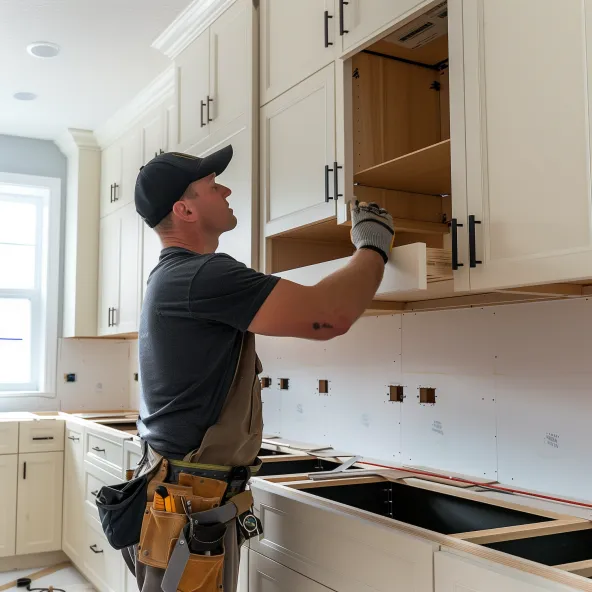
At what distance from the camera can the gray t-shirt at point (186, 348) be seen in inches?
61.1

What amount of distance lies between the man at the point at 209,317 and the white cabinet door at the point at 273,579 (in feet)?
0.80

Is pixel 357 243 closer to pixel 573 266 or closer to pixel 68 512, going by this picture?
pixel 573 266

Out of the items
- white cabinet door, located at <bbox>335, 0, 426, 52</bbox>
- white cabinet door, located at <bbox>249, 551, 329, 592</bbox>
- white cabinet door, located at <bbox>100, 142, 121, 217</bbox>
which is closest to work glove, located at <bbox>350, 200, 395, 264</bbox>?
white cabinet door, located at <bbox>335, 0, 426, 52</bbox>

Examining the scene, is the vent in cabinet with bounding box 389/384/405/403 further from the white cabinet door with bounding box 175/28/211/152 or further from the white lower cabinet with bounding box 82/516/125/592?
the white lower cabinet with bounding box 82/516/125/592

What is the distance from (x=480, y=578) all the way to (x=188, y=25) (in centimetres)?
256

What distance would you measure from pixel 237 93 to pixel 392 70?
70 centimetres

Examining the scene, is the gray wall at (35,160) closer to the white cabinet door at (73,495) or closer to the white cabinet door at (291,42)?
the white cabinet door at (73,495)

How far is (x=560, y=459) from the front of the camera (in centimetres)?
196

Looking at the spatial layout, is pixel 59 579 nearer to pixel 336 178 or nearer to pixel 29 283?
pixel 29 283

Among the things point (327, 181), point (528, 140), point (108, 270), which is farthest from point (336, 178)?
point (108, 270)

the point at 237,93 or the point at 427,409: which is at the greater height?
the point at 237,93

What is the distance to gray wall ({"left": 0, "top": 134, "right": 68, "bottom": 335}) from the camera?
4.86 m

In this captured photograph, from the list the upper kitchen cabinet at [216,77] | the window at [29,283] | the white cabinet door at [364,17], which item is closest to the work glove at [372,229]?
the white cabinet door at [364,17]

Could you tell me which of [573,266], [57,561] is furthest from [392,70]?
[57,561]
